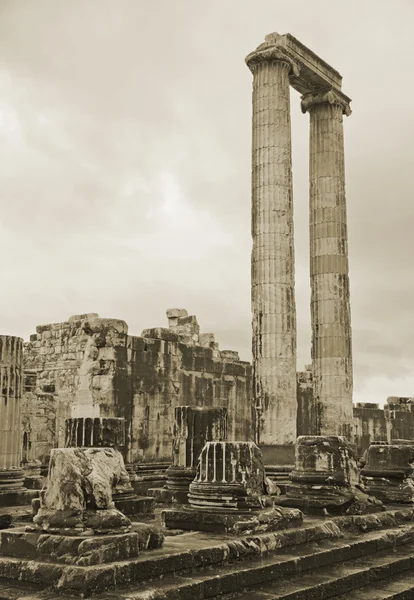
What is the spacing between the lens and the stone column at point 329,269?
21.4 meters

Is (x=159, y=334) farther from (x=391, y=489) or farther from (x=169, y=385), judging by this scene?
(x=391, y=489)

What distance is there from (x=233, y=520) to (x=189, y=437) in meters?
4.60

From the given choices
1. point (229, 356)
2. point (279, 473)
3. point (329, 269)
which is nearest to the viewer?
point (279, 473)

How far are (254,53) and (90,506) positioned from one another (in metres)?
15.0

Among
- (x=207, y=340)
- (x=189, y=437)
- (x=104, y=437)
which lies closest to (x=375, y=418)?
(x=207, y=340)

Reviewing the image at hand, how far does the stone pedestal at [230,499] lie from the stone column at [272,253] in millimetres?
7909

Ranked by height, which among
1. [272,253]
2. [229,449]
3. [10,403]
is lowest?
[229,449]

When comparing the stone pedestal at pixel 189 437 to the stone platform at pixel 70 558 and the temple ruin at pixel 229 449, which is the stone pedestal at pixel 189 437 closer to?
the temple ruin at pixel 229 449

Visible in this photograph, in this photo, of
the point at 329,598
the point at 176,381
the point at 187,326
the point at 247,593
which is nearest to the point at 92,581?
the point at 247,593

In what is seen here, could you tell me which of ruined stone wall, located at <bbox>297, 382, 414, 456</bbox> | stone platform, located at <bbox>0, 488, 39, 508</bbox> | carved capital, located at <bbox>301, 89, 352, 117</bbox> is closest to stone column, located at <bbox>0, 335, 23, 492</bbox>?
stone platform, located at <bbox>0, 488, 39, 508</bbox>

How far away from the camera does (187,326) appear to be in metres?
24.6

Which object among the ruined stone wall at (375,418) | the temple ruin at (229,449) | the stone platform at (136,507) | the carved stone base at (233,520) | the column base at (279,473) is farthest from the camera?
the ruined stone wall at (375,418)

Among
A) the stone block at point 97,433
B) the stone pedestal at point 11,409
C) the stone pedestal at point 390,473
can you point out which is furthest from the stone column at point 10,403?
the stone pedestal at point 390,473

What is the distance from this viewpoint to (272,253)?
1905cm
